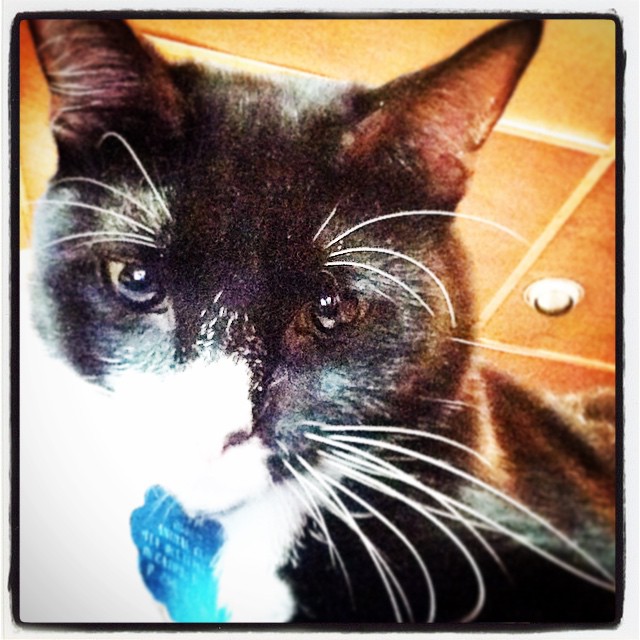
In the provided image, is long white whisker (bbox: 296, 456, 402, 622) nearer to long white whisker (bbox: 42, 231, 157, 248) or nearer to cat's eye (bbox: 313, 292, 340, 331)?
cat's eye (bbox: 313, 292, 340, 331)

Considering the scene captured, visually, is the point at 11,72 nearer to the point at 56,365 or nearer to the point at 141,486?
the point at 56,365

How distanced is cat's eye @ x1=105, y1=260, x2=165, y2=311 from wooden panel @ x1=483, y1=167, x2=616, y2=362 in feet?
1.49

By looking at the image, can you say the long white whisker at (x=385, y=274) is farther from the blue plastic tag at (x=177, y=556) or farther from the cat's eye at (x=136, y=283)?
the blue plastic tag at (x=177, y=556)

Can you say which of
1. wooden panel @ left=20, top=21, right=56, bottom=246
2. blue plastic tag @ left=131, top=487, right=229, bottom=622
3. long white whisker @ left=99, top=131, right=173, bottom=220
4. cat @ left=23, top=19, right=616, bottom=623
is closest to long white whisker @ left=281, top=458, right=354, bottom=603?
cat @ left=23, top=19, right=616, bottom=623

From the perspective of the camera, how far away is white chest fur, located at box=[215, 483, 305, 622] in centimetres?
86

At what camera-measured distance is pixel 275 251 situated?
0.86 metres

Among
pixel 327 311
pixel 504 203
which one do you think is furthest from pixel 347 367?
pixel 504 203

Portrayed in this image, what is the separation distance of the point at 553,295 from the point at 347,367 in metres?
0.30

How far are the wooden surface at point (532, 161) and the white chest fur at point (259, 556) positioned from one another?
0.35 m

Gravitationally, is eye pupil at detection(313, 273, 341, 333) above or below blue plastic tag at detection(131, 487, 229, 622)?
above

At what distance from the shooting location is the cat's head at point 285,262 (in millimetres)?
854

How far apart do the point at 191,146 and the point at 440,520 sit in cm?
61

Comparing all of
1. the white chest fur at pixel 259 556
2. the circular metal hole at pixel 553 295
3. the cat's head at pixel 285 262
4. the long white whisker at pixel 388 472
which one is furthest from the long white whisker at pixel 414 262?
the white chest fur at pixel 259 556

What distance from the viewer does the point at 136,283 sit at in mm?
860
